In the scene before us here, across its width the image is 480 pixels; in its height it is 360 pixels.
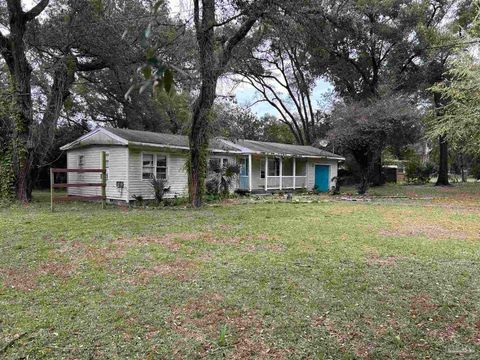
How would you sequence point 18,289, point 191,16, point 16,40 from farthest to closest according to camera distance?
point 16,40 → point 191,16 → point 18,289

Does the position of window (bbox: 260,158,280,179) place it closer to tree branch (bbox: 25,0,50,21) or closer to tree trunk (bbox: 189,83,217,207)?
tree trunk (bbox: 189,83,217,207)

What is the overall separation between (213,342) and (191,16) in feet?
31.8

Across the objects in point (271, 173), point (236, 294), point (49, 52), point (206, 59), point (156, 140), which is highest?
point (49, 52)

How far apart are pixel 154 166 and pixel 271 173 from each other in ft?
30.1

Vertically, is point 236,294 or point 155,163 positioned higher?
point 155,163

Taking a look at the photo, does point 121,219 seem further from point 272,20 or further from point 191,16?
point 272,20

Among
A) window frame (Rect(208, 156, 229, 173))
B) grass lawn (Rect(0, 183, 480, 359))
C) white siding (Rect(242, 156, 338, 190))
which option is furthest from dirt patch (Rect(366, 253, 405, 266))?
white siding (Rect(242, 156, 338, 190))

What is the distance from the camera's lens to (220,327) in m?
3.38

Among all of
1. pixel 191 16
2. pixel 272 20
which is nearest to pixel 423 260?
pixel 272 20

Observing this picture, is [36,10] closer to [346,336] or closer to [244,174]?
[244,174]

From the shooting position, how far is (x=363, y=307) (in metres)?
3.79

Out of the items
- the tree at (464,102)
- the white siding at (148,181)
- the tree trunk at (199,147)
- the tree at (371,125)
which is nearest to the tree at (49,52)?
the white siding at (148,181)

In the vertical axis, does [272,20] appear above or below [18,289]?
above

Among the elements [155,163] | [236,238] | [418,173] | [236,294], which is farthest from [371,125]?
[418,173]
